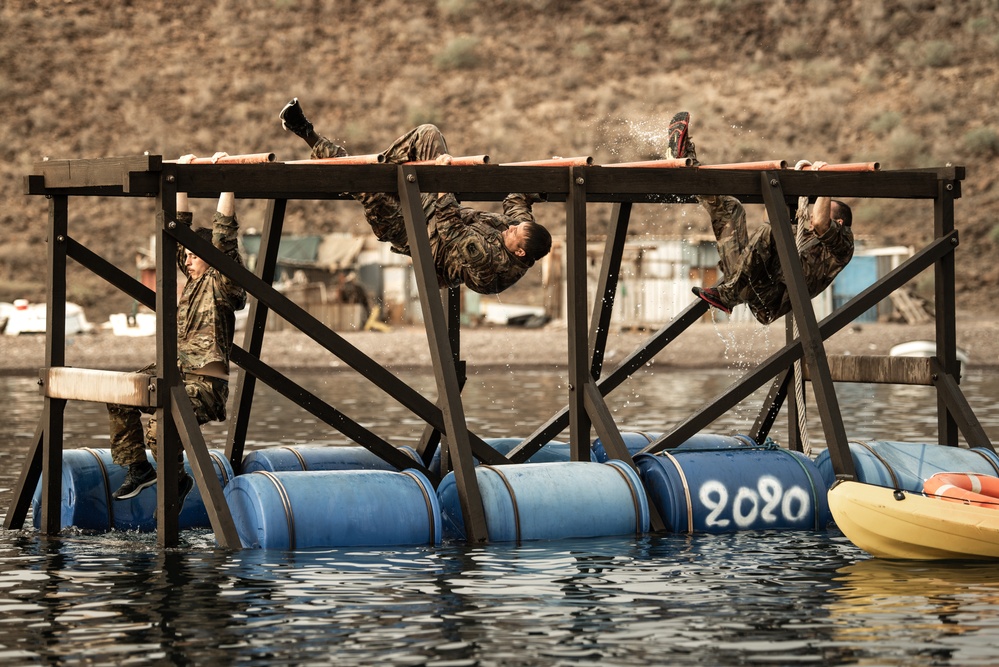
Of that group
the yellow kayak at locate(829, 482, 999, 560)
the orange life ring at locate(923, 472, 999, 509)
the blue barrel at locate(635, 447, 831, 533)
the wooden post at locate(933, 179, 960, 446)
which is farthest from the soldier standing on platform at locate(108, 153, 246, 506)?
the wooden post at locate(933, 179, 960, 446)

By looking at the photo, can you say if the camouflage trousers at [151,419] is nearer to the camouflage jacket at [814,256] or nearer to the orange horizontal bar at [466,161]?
the orange horizontal bar at [466,161]

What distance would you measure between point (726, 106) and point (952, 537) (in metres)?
47.7

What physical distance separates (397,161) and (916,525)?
14.8ft

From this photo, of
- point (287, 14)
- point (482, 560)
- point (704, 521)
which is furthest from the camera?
point (287, 14)

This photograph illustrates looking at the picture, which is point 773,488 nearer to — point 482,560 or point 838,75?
point 482,560

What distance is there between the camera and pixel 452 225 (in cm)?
1327

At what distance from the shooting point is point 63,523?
13.2m

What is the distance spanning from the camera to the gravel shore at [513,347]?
→ 37.6 meters

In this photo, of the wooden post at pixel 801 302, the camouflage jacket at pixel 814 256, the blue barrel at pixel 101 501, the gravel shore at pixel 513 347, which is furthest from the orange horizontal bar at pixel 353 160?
the gravel shore at pixel 513 347

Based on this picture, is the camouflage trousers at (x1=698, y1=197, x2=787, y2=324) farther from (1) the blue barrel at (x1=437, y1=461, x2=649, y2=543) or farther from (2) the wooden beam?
(1) the blue barrel at (x1=437, y1=461, x2=649, y2=543)

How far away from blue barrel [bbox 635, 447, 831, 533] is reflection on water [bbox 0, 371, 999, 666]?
0.62 ft

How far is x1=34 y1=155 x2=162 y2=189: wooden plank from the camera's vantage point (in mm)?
11477

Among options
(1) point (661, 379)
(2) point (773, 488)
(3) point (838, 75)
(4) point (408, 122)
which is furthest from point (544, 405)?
(3) point (838, 75)

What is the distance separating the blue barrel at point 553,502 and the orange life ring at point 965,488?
1.98 m
